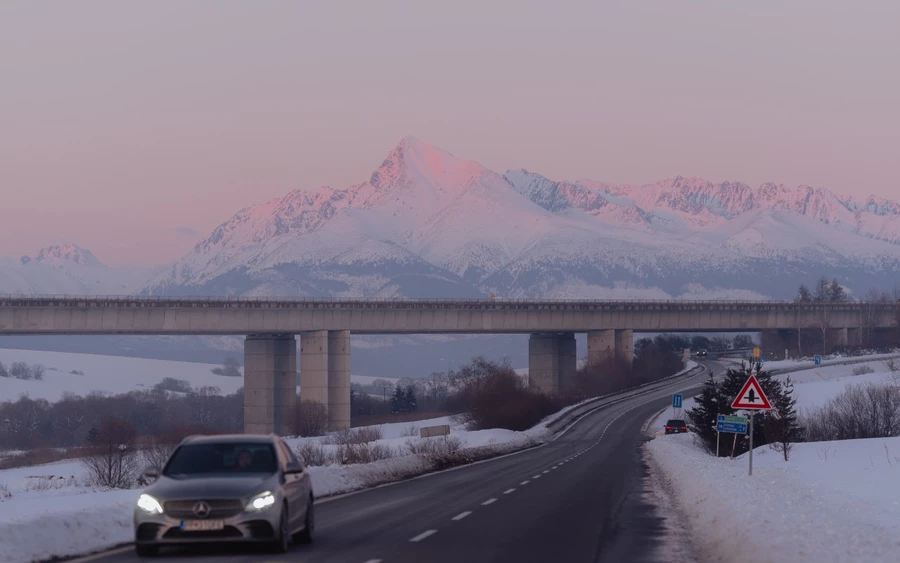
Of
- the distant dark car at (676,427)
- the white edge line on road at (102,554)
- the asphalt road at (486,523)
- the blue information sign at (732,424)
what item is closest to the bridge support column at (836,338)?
the distant dark car at (676,427)

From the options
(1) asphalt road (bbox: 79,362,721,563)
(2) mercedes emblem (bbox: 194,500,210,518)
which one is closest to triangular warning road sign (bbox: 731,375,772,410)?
(1) asphalt road (bbox: 79,362,721,563)

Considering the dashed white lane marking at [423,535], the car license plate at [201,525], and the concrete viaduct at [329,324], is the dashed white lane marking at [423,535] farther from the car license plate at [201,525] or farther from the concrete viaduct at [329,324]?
the concrete viaduct at [329,324]

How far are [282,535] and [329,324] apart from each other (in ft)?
287

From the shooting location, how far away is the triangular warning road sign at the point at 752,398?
1182 inches

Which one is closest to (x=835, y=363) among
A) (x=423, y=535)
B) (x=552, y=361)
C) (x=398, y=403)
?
(x=552, y=361)

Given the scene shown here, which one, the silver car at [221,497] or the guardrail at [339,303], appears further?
the guardrail at [339,303]

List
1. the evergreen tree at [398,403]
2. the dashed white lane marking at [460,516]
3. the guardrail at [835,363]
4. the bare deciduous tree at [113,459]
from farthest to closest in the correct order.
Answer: the evergreen tree at [398,403]
the guardrail at [835,363]
the bare deciduous tree at [113,459]
the dashed white lane marking at [460,516]

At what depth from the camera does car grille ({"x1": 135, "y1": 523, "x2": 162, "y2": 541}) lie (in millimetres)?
15664

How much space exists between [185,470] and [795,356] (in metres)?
148

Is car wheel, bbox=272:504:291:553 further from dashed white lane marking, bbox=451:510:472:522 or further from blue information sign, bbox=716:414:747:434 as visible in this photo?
blue information sign, bbox=716:414:747:434

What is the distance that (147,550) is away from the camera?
15977mm

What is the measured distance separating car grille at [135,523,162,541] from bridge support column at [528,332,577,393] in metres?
108

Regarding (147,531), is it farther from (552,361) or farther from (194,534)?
(552,361)

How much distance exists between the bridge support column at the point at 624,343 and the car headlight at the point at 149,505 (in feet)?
362
